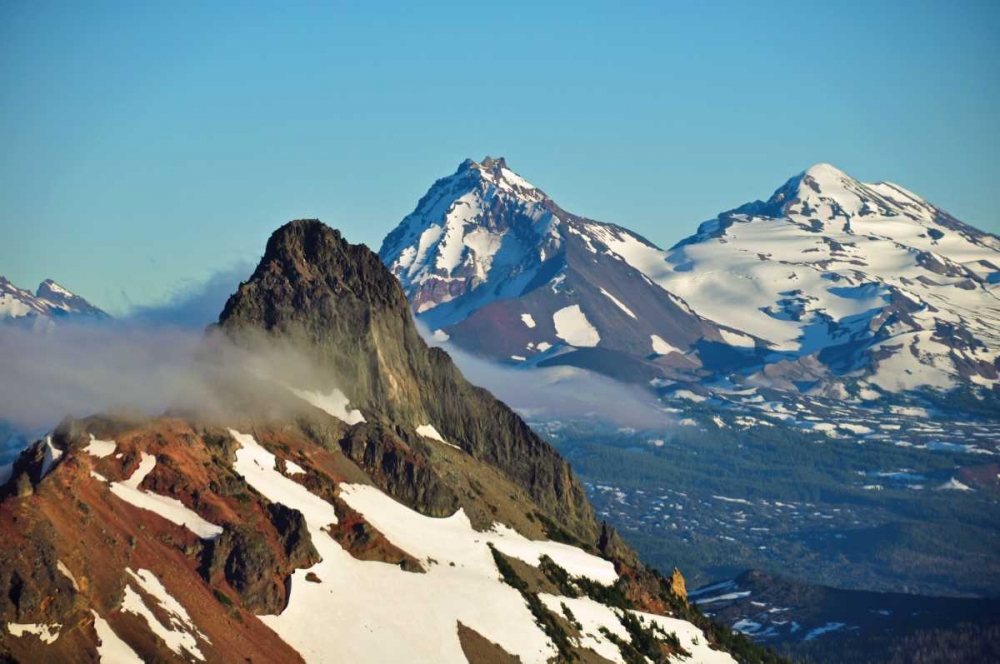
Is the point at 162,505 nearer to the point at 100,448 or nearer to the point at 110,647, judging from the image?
the point at 100,448

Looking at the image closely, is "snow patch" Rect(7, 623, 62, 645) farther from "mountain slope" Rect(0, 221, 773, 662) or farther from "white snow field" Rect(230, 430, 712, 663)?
"white snow field" Rect(230, 430, 712, 663)

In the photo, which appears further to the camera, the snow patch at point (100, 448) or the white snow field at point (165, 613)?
the snow patch at point (100, 448)

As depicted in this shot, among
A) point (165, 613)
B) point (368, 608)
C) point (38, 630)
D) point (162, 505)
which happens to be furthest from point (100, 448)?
point (38, 630)

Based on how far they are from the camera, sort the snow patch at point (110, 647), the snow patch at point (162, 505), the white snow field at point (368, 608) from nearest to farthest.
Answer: the snow patch at point (110, 647), the snow patch at point (162, 505), the white snow field at point (368, 608)

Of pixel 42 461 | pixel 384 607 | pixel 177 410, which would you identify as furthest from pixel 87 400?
pixel 384 607

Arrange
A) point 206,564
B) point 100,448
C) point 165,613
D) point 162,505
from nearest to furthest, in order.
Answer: point 165,613 → point 206,564 → point 162,505 → point 100,448

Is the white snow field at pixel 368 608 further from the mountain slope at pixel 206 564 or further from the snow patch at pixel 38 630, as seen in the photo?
the snow patch at pixel 38 630

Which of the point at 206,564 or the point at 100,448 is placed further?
the point at 100,448

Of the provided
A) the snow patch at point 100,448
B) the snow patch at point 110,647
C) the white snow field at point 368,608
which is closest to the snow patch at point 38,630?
the snow patch at point 110,647

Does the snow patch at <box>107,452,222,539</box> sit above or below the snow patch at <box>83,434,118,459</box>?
below

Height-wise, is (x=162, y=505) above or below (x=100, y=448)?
below

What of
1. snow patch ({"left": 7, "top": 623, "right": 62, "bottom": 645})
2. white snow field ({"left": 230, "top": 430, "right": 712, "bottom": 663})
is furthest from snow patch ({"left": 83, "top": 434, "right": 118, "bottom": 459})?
snow patch ({"left": 7, "top": 623, "right": 62, "bottom": 645})

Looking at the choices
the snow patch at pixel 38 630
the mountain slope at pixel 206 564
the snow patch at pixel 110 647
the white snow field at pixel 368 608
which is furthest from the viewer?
the white snow field at pixel 368 608

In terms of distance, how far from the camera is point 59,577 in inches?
5571
